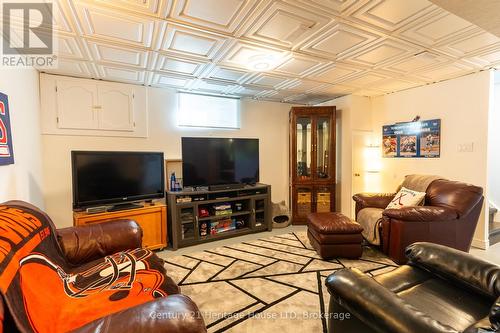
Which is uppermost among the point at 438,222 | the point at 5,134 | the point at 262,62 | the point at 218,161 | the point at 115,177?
the point at 262,62

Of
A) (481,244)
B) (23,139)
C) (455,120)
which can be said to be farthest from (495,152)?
(23,139)

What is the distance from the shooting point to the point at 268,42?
2.29 meters

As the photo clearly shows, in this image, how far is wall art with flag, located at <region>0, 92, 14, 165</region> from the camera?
184cm

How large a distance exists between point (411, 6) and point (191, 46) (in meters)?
1.85

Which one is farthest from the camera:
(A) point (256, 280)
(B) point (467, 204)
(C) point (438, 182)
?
(C) point (438, 182)

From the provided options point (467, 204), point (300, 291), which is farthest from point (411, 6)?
point (300, 291)

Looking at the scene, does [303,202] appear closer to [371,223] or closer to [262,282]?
[371,223]

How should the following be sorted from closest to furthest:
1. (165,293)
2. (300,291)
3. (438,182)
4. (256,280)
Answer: (165,293), (300,291), (256,280), (438,182)

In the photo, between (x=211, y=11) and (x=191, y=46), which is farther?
(x=191, y=46)

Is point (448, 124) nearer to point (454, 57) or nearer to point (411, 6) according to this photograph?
point (454, 57)

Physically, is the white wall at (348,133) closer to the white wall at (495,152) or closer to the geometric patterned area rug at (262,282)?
the geometric patterned area rug at (262,282)

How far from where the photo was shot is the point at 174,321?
0.86 metres

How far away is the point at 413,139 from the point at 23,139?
507cm

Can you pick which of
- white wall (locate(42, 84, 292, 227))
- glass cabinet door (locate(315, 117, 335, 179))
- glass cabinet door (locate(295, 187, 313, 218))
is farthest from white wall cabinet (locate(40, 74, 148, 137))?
glass cabinet door (locate(315, 117, 335, 179))
